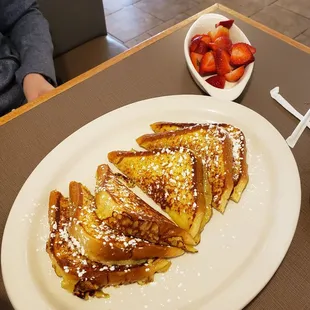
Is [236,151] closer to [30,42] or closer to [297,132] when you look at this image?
[297,132]

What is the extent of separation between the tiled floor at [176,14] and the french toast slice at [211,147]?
6.21ft

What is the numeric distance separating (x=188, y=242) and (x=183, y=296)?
0.33 ft

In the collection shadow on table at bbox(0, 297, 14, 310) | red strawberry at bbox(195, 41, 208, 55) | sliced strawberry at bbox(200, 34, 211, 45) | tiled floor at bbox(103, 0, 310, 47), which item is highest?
sliced strawberry at bbox(200, 34, 211, 45)

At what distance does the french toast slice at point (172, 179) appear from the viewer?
81 cm

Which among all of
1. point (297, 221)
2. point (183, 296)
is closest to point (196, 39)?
point (297, 221)

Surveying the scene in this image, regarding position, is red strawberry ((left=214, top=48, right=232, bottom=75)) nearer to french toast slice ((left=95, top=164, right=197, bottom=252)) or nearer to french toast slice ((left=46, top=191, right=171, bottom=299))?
french toast slice ((left=95, top=164, right=197, bottom=252))

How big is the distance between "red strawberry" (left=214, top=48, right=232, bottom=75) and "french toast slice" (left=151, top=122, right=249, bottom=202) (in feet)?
0.69

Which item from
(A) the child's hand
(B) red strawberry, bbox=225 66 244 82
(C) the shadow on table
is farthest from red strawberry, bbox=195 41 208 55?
(C) the shadow on table

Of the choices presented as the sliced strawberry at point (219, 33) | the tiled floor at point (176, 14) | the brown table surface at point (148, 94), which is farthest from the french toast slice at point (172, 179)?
the tiled floor at point (176, 14)

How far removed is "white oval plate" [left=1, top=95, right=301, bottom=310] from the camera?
2.38ft

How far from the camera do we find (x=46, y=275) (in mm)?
762

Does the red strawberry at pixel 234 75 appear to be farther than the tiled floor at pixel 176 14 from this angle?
No

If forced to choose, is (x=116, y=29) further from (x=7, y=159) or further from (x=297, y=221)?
(x=297, y=221)

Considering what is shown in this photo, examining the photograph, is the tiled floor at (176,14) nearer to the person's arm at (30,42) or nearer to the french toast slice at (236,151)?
the person's arm at (30,42)
